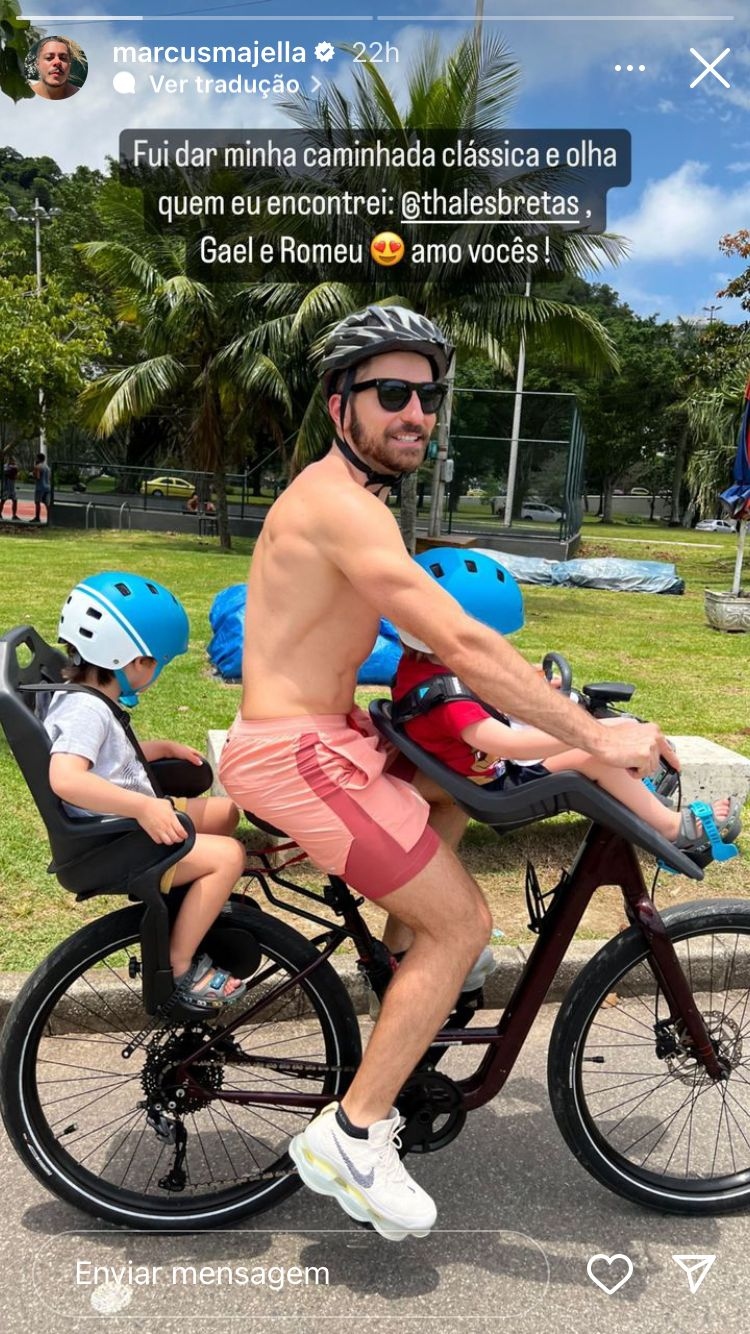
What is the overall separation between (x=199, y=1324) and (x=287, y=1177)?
0.36m

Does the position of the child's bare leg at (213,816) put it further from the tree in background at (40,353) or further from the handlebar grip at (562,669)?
the tree in background at (40,353)

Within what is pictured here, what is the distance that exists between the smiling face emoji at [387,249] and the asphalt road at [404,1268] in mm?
14424

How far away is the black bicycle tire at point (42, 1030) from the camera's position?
7.55 feet

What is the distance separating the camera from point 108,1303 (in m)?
2.20

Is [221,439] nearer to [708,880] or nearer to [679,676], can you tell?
[679,676]

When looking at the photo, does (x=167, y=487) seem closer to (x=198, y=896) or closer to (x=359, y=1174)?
(x=198, y=896)

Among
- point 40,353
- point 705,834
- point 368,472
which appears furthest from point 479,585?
point 40,353

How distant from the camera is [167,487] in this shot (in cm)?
2578

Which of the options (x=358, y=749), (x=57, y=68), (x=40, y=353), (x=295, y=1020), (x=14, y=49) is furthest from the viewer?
(x=40, y=353)

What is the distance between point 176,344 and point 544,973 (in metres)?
20.1

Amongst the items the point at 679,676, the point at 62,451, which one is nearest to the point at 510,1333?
the point at 679,676

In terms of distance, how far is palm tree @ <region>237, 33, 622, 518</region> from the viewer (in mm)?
13758

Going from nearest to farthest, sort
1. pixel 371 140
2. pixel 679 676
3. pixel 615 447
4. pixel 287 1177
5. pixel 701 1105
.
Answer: pixel 287 1177
pixel 701 1105
pixel 679 676
pixel 371 140
pixel 615 447

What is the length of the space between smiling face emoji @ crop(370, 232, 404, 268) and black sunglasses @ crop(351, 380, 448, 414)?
13969 millimetres
